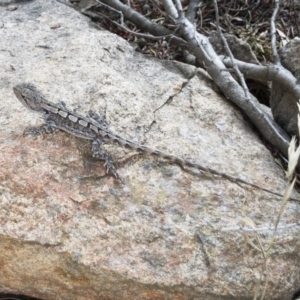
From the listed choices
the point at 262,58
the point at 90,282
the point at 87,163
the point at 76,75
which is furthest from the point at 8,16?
the point at 90,282

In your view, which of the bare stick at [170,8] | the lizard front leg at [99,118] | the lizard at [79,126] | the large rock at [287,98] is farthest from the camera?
the bare stick at [170,8]

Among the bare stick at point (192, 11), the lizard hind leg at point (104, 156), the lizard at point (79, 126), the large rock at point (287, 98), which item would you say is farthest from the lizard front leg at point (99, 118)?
the bare stick at point (192, 11)

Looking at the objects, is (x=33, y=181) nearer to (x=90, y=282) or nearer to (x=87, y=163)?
(x=87, y=163)

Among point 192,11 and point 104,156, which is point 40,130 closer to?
point 104,156

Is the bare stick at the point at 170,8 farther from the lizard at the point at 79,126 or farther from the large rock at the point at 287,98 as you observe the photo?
the lizard at the point at 79,126

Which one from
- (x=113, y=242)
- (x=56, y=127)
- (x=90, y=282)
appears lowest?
(x=90, y=282)

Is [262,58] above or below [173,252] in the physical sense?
above
